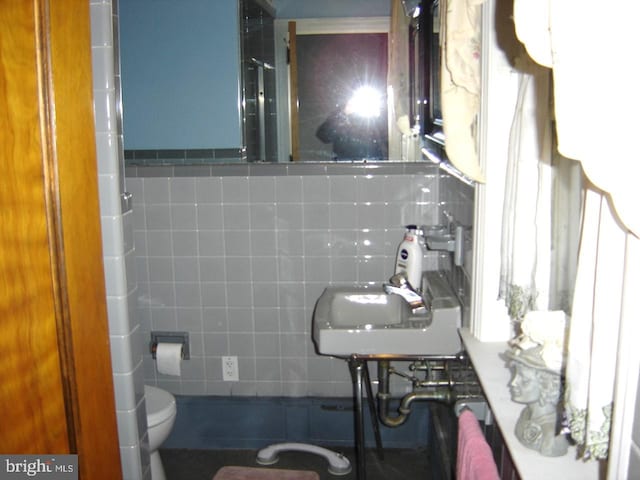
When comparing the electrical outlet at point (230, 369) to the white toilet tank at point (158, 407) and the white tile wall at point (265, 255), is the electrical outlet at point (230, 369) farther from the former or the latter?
the white toilet tank at point (158, 407)

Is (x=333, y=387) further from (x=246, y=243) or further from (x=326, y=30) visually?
(x=326, y=30)

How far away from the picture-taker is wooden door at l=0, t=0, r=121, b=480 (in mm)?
955

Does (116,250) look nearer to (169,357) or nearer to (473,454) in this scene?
(473,454)

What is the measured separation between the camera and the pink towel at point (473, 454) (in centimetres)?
119

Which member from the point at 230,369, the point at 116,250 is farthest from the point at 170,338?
the point at 116,250

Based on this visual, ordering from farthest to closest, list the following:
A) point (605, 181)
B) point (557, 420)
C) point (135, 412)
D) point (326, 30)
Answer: point (326, 30) < point (135, 412) < point (557, 420) < point (605, 181)

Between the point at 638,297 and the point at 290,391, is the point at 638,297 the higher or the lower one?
the higher one

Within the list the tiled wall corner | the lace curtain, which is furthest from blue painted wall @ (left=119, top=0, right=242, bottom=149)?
the lace curtain

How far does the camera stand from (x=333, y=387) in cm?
263

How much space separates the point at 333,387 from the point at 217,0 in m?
1.70

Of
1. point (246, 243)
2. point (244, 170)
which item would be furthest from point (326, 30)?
point (246, 243)

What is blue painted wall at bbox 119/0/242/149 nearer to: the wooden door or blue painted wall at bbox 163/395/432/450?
blue painted wall at bbox 163/395/432/450

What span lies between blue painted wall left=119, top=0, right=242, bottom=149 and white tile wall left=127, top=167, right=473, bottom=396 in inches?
8.3

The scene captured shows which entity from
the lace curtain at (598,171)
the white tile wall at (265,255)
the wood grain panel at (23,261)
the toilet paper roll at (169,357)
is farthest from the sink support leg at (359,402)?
the lace curtain at (598,171)
